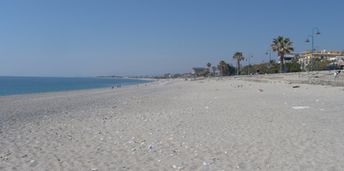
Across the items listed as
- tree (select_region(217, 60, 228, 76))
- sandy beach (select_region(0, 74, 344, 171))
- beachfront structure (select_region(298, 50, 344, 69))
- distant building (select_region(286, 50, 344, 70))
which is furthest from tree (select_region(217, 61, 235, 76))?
sandy beach (select_region(0, 74, 344, 171))

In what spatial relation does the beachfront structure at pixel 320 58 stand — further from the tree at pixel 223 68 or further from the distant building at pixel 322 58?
the tree at pixel 223 68

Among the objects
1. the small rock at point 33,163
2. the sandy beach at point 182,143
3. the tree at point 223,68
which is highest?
the tree at point 223,68

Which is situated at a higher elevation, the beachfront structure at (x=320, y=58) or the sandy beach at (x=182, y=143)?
the beachfront structure at (x=320, y=58)

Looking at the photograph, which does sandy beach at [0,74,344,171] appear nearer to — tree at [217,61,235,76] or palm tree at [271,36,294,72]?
palm tree at [271,36,294,72]

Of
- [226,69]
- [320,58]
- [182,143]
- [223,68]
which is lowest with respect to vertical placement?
[182,143]

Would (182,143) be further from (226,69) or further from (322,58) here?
(226,69)

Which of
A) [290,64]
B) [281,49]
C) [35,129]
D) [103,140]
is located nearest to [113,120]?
[35,129]

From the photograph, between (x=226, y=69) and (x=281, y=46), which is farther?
(x=226, y=69)

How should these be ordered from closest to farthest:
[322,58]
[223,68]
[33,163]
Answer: [33,163] → [322,58] → [223,68]

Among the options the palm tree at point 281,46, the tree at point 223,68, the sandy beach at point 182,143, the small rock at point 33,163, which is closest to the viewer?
the sandy beach at point 182,143

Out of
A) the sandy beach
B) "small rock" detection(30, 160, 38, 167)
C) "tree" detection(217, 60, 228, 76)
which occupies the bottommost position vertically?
the sandy beach

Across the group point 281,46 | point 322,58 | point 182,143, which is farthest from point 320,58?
point 182,143

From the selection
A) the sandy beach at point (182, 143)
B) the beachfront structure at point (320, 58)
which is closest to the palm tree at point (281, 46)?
the beachfront structure at point (320, 58)

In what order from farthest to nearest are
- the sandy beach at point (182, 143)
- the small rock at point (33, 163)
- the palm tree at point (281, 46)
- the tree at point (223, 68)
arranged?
the tree at point (223, 68) → the palm tree at point (281, 46) → the small rock at point (33, 163) → the sandy beach at point (182, 143)
